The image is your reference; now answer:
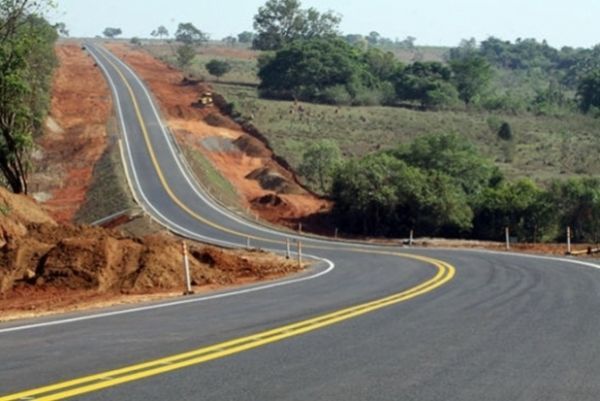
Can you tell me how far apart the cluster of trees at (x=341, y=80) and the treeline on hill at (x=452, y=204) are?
45468 millimetres

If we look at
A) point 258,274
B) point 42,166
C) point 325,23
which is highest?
point 325,23

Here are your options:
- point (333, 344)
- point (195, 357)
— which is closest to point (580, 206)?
point (333, 344)

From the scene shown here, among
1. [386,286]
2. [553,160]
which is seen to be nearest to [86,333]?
[386,286]

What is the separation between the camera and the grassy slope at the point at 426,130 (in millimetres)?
83562

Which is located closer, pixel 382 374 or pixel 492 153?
pixel 382 374

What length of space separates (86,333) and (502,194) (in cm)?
4718

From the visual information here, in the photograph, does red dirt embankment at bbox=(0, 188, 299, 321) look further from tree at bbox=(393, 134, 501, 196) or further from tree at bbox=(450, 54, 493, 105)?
tree at bbox=(450, 54, 493, 105)

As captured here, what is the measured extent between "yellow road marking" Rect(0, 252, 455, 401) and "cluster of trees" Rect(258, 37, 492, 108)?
93.4 meters

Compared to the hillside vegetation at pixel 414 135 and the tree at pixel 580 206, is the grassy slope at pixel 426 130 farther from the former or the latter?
the tree at pixel 580 206

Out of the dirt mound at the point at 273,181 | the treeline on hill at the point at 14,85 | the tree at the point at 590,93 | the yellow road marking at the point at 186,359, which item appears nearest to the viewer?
the yellow road marking at the point at 186,359

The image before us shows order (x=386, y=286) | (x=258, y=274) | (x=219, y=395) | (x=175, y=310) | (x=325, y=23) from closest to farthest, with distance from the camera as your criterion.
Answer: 1. (x=219, y=395)
2. (x=175, y=310)
3. (x=386, y=286)
4. (x=258, y=274)
5. (x=325, y=23)

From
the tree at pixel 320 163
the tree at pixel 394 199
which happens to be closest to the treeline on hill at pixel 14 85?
the tree at pixel 394 199

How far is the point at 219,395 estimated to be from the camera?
347 inches

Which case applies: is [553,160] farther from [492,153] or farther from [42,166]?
[42,166]
